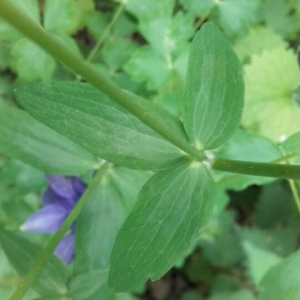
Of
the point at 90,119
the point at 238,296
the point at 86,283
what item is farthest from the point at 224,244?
the point at 90,119

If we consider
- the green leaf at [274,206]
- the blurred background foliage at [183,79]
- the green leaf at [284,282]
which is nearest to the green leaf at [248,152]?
the blurred background foliage at [183,79]

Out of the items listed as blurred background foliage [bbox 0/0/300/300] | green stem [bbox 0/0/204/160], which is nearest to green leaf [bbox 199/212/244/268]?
blurred background foliage [bbox 0/0/300/300]

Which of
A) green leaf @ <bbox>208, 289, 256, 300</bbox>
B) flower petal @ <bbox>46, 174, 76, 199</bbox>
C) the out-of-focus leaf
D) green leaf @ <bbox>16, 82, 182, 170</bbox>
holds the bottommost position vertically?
green leaf @ <bbox>16, 82, 182, 170</bbox>

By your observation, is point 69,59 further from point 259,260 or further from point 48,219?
point 259,260

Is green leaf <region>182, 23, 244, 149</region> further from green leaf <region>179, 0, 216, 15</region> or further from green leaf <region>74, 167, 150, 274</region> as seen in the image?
green leaf <region>179, 0, 216, 15</region>

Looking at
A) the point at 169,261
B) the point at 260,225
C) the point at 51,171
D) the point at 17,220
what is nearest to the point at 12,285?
the point at 17,220

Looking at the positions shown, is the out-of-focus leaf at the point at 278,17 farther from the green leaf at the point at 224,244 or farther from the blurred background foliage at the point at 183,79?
the green leaf at the point at 224,244
